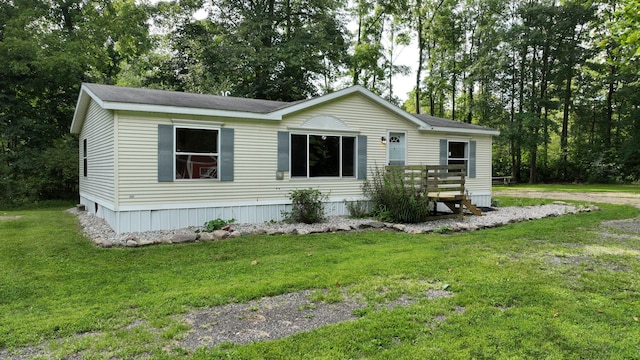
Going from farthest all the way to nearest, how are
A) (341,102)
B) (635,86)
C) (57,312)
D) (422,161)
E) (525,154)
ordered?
(525,154)
(635,86)
(422,161)
(341,102)
(57,312)

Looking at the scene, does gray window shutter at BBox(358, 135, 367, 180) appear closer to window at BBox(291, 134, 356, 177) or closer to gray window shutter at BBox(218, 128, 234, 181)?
window at BBox(291, 134, 356, 177)

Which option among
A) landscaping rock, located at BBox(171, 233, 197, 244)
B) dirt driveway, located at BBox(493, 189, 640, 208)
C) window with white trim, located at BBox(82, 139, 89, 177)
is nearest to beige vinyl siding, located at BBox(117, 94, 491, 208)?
landscaping rock, located at BBox(171, 233, 197, 244)

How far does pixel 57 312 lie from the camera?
3420mm

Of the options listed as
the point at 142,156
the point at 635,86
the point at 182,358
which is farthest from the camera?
the point at 635,86

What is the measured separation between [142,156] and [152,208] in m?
1.07

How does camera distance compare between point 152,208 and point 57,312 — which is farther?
point 152,208

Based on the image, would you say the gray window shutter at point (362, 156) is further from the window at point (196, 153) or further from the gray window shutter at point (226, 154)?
the window at point (196, 153)

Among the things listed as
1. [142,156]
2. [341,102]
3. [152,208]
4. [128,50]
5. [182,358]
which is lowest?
[182,358]

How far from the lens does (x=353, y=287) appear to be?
4105mm

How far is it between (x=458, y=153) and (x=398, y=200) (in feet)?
13.7

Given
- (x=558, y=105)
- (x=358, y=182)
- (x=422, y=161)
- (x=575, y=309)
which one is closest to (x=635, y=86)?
(x=558, y=105)

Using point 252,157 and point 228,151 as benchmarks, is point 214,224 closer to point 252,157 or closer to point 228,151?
point 228,151

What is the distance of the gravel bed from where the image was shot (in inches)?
262

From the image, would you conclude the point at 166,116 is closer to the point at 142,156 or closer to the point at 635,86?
the point at 142,156
